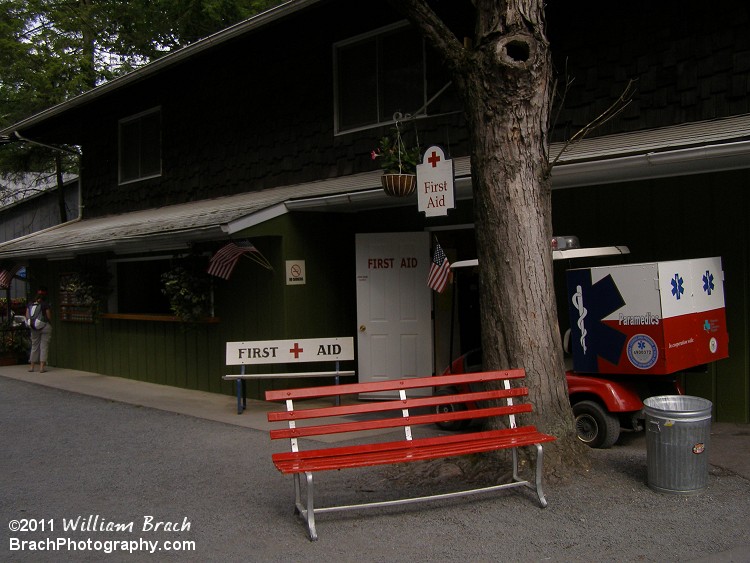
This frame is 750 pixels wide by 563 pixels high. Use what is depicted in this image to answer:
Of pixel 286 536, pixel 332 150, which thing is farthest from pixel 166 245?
pixel 286 536

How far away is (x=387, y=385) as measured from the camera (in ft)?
19.0

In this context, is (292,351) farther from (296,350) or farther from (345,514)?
(345,514)

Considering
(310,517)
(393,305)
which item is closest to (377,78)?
(393,305)

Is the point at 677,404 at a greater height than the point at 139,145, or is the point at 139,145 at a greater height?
the point at 139,145

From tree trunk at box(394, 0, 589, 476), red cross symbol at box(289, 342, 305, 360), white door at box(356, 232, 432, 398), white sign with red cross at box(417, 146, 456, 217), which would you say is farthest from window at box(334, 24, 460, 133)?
tree trunk at box(394, 0, 589, 476)

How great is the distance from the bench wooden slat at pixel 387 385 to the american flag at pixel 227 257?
16.4ft

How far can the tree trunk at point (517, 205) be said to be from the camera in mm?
6398

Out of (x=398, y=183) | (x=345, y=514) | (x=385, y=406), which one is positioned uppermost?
(x=398, y=183)

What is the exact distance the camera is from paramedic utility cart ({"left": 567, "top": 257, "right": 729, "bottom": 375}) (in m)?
6.70

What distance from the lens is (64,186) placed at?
943 inches

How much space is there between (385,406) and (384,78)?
6.85 m

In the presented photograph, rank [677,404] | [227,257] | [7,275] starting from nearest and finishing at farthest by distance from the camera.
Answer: [677,404] → [227,257] → [7,275]

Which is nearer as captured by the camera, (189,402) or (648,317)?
(648,317)

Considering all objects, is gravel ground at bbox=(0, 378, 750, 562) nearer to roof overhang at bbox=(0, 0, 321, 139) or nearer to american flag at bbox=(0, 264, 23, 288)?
roof overhang at bbox=(0, 0, 321, 139)
